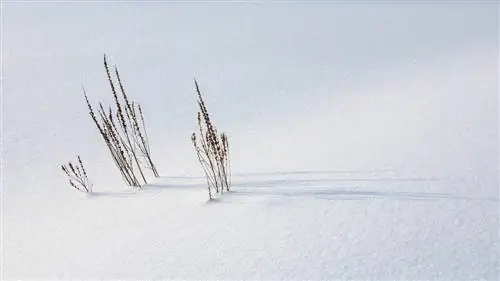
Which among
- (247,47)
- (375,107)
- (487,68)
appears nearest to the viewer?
(375,107)

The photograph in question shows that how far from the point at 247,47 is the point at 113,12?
129 inches

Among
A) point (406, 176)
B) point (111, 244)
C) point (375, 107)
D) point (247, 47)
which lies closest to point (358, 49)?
point (247, 47)

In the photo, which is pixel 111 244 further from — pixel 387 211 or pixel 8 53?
pixel 8 53

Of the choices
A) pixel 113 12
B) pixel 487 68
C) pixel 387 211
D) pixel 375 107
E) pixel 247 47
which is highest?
pixel 113 12

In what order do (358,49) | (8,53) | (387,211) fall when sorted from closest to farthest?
1. (387,211)
2. (358,49)
3. (8,53)

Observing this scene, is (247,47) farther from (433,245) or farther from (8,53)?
(433,245)

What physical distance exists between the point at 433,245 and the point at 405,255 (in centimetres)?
13

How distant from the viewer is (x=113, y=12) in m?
8.53

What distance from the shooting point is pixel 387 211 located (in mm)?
2535

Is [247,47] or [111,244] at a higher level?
[247,47]

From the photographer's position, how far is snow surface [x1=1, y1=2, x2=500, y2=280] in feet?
7.72

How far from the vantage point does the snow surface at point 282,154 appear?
7.72 ft

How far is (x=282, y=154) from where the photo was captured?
344cm

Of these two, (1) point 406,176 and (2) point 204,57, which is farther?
(2) point 204,57
